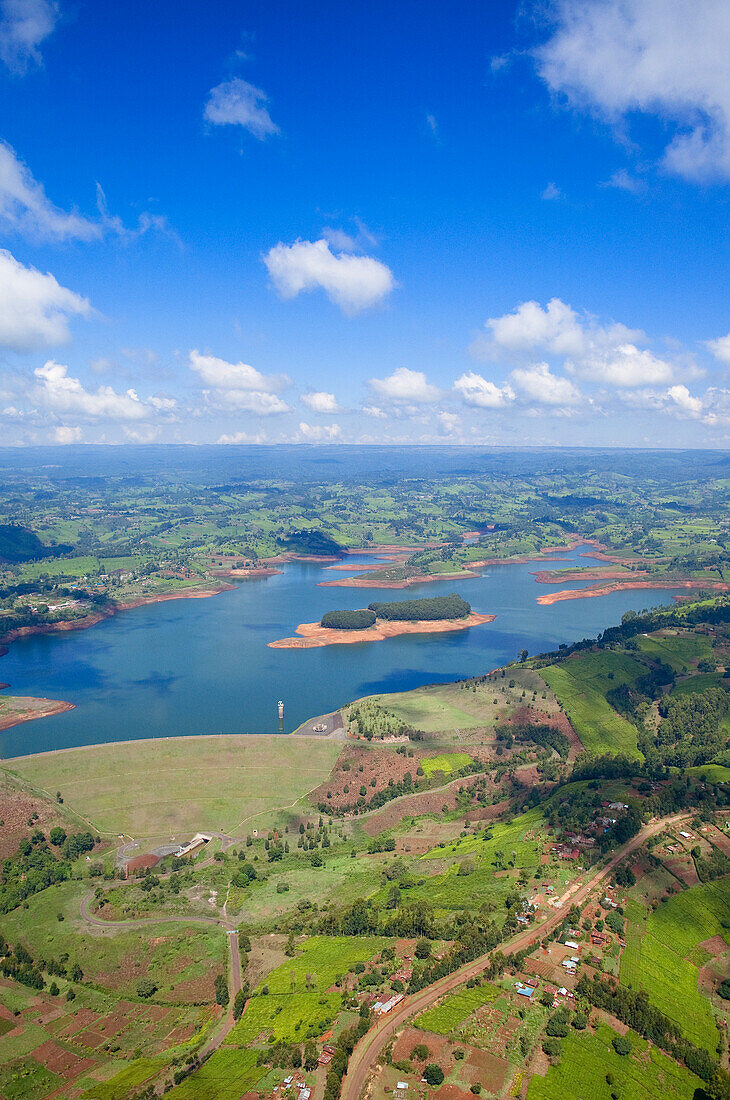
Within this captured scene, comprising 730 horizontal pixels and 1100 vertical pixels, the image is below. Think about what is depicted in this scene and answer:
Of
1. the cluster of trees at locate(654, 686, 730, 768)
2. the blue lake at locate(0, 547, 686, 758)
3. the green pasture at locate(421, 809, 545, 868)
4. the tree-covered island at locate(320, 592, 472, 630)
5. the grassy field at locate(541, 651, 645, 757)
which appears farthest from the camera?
the tree-covered island at locate(320, 592, 472, 630)

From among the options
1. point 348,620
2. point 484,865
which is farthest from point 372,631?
point 484,865

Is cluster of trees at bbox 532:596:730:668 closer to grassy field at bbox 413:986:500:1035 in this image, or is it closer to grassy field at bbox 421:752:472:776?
grassy field at bbox 421:752:472:776

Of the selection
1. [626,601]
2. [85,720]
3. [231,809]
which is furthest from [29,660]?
[626,601]

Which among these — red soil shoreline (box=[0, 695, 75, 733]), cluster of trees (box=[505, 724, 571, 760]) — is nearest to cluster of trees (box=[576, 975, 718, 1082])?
cluster of trees (box=[505, 724, 571, 760])

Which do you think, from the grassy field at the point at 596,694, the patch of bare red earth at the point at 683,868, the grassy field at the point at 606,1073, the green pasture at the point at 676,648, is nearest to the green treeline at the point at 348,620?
the grassy field at the point at 596,694

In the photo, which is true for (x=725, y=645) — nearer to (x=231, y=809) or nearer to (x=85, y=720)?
(x=231, y=809)

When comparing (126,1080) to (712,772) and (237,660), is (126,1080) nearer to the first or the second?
(712,772)

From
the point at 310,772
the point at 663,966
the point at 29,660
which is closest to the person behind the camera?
the point at 663,966
